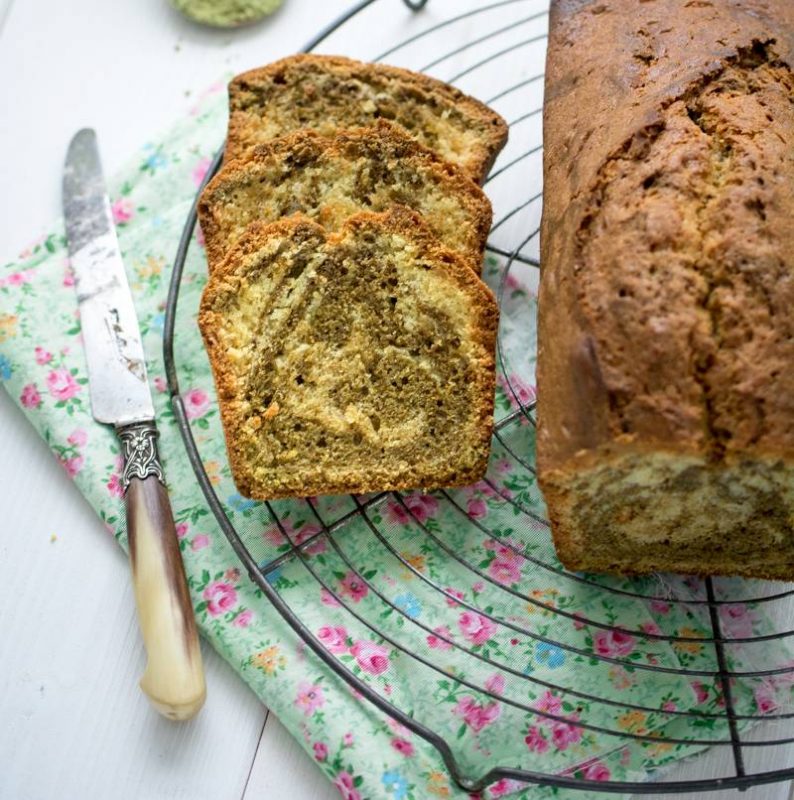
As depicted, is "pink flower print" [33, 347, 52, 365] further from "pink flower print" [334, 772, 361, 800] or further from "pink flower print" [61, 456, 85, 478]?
"pink flower print" [334, 772, 361, 800]

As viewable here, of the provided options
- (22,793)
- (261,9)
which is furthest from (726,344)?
(261,9)

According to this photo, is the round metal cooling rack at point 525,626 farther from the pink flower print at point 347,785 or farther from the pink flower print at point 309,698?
the pink flower print at point 347,785

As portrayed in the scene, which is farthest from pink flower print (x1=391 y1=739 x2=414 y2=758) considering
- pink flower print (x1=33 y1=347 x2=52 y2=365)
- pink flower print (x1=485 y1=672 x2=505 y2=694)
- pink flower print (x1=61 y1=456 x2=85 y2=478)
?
pink flower print (x1=33 y1=347 x2=52 y2=365)

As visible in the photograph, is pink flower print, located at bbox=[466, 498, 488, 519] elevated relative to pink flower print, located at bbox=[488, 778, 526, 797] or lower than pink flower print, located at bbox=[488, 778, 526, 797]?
elevated

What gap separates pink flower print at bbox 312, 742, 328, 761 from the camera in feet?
7.79

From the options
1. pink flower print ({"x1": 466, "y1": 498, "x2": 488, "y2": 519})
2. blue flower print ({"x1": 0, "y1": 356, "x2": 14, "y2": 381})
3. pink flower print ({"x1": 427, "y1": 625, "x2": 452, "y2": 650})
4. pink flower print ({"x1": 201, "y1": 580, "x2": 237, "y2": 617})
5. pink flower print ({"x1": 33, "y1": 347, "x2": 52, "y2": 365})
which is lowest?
pink flower print ({"x1": 427, "y1": 625, "x2": 452, "y2": 650})

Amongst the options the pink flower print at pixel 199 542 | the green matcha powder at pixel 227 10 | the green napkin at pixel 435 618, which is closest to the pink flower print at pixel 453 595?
the green napkin at pixel 435 618

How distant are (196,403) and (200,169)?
83 cm

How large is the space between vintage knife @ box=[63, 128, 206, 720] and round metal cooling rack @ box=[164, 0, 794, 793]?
0.13m

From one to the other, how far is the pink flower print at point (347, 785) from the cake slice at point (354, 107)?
1626mm

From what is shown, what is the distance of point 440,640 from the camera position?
2.46m

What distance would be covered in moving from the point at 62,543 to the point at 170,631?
512 millimetres

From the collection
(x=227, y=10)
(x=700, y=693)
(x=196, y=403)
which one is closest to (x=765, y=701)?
(x=700, y=693)

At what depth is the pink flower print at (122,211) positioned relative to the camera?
311 cm
